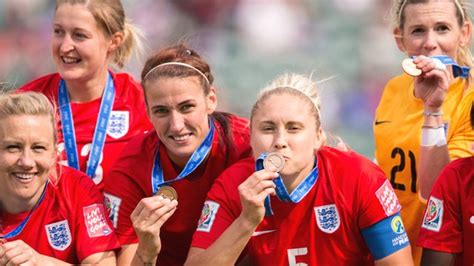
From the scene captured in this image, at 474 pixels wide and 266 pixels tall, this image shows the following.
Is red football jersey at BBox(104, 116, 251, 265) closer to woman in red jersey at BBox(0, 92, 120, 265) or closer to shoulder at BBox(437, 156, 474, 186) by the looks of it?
woman in red jersey at BBox(0, 92, 120, 265)

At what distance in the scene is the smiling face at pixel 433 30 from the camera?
4.50 meters

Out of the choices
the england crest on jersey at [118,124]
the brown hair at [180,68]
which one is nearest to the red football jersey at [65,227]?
the brown hair at [180,68]

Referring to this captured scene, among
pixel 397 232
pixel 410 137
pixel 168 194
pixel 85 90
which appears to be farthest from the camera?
pixel 85 90

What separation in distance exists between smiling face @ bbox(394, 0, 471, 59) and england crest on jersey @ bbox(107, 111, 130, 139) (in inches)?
60.1

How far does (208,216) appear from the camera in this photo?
4.07 m

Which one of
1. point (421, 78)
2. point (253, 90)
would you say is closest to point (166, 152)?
point (421, 78)

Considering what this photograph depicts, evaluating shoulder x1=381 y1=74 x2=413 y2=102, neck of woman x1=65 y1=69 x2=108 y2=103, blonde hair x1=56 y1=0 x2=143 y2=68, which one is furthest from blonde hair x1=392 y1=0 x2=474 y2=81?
neck of woman x1=65 y1=69 x2=108 y2=103

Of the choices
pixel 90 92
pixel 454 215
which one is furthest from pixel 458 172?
pixel 90 92

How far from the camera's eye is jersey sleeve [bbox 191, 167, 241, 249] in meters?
4.02

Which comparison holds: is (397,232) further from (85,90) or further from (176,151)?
(85,90)

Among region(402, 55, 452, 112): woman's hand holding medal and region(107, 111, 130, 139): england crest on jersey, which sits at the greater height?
region(107, 111, 130, 139): england crest on jersey

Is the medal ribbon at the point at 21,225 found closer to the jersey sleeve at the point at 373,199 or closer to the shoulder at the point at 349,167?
the shoulder at the point at 349,167

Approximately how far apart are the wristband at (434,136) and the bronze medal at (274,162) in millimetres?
793

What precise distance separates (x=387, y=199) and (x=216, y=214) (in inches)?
29.1
